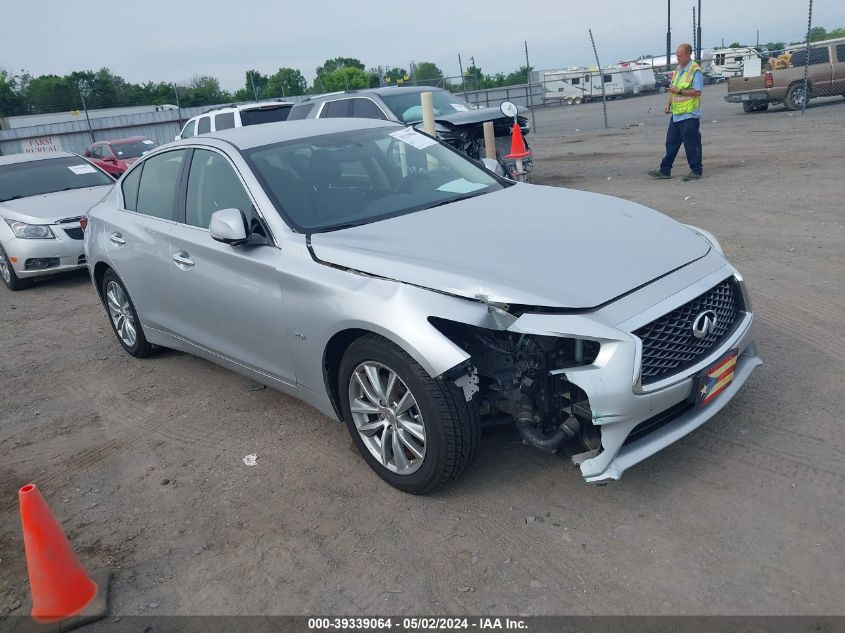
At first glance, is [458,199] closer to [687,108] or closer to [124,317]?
[124,317]

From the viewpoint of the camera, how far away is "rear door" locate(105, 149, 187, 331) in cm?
499

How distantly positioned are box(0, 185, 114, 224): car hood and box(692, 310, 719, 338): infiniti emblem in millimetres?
7562

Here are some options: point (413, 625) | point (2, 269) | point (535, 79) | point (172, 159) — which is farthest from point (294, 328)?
point (535, 79)

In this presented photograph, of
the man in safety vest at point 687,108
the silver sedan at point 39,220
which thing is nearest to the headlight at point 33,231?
the silver sedan at point 39,220

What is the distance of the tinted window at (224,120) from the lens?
13836 millimetres

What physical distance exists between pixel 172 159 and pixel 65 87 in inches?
2290

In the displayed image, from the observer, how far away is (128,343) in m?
6.07

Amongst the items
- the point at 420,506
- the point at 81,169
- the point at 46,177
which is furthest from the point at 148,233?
the point at 81,169

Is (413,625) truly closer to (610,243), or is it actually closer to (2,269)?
(610,243)

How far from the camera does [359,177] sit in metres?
4.47

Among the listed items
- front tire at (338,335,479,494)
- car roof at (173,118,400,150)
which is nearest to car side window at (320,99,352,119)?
car roof at (173,118,400,150)

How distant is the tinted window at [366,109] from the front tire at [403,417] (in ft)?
29.3

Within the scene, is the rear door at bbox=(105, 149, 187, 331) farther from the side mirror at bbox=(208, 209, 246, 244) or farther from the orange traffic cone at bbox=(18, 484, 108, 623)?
the orange traffic cone at bbox=(18, 484, 108, 623)

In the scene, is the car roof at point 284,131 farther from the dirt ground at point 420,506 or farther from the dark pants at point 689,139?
the dark pants at point 689,139
